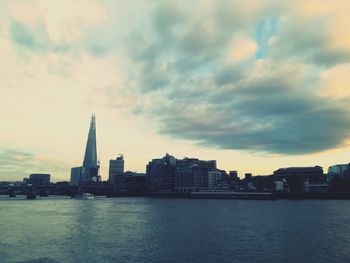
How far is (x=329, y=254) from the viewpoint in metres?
56.8

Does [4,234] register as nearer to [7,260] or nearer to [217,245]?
[7,260]

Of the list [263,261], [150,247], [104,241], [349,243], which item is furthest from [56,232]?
[349,243]

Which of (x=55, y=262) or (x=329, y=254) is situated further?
(x=329, y=254)

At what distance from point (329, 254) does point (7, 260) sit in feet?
173

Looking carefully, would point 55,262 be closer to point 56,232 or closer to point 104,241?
point 104,241

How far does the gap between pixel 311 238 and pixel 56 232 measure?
60.3 m

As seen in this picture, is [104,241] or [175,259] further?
[104,241]

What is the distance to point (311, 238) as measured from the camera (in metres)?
72.3

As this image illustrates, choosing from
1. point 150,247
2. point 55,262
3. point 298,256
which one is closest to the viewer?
point 55,262

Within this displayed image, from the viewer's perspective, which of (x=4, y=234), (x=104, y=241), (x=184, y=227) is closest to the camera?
(x=104, y=241)

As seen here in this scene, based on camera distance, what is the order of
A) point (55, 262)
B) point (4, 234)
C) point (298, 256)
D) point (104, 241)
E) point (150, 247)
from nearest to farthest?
point (55, 262) → point (298, 256) → point (150, 247) → point (104, 241) → point (4, 234)

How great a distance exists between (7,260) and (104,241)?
21.4 meters

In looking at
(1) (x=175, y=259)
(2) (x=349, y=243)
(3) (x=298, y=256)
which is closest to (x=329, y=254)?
(3) (x=298, y=256)

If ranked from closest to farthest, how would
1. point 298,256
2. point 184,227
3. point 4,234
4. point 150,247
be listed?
1. point 298,256
2. point 150,247
3. point 4,234
4. point 184,227
